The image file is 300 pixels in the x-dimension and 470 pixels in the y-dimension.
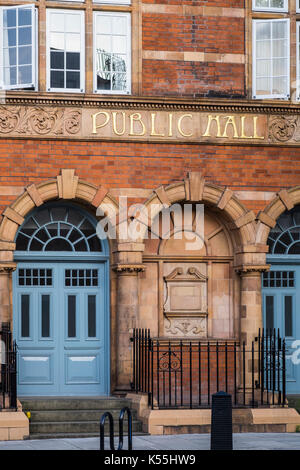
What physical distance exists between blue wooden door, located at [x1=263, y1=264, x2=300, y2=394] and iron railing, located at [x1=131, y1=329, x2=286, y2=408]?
1.69 feet

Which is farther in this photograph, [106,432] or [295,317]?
[295,317]

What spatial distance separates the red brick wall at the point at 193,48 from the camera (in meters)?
18.9

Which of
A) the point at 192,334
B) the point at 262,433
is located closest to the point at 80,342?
the point at 192,334

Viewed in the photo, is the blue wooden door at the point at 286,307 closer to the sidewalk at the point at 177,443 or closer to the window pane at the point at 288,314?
→ the window pane at the point at 288,314

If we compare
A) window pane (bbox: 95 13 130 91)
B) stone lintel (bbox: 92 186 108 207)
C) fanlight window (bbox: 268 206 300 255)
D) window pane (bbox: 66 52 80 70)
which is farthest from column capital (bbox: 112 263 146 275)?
window pane (bbox: 66 52 80 70)

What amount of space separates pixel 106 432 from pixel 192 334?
2896 millimetres

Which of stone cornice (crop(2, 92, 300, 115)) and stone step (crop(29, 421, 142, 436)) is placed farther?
stone cornice (crop(2, 92, 300, 115))

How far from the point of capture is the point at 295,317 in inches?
780

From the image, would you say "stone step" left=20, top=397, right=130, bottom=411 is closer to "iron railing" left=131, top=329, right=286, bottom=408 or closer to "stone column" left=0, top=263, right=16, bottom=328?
"iron railing" left=131, top=329, right=286, bottom=408

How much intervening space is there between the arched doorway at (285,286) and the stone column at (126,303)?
2.62m

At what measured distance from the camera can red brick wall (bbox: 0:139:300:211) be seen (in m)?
18.4

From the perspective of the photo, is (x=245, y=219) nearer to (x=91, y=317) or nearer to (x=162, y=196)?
(x=162, y=196)
